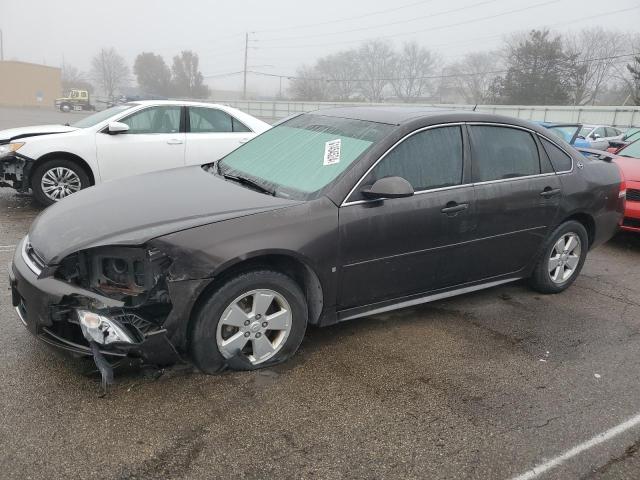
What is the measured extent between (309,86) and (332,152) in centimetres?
6981

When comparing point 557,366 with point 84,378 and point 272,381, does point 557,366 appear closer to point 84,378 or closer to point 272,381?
point 272,381

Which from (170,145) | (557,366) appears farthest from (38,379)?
(170,145)

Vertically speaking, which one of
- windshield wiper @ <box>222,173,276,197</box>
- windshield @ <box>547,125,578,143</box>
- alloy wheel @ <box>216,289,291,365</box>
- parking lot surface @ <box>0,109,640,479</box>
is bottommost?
parking lot surface @ <box>0,109,640,479</box>

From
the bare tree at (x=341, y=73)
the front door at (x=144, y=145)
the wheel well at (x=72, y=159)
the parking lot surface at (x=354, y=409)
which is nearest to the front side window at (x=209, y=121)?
the front door at (x=144, y=145)

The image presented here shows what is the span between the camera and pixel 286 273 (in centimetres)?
320

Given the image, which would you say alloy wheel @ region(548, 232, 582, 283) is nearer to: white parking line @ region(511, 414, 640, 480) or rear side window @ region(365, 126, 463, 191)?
rear side window @ region(365, 126, 463, 191)

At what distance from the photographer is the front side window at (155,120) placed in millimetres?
7230

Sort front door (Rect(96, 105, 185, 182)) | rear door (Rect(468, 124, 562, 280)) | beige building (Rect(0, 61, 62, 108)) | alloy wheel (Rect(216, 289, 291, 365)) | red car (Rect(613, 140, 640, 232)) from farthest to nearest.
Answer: beige building (Rect(0, 61, 62, 108))
front door (Rect(96, 105, 185, 182))
red car (Rect(613, 140, 640, 232))
rear door (Rect(468, 124, 562, 280))
alloy wheel (Rect(216, 289, 291, 365))

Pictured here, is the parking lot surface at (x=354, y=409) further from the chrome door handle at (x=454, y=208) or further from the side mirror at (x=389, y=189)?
the side mirror at (x=389, y=189)

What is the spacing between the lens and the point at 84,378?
117 inches

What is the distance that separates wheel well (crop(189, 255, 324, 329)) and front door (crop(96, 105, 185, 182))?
461 centimetres

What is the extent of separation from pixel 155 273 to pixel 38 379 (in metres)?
0.95

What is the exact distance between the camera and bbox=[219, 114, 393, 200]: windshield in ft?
11.3

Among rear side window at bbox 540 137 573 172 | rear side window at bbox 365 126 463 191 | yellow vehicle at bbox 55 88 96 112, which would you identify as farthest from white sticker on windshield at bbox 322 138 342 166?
yellow vehicle at bbox 55 88 96 112
